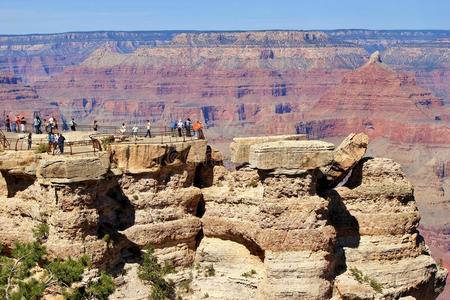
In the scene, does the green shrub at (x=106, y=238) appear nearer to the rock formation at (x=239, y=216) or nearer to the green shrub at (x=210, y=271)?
the rock formation at (x=239, y=216)

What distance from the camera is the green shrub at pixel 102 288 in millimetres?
25516

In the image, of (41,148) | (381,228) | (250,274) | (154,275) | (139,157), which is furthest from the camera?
(381,228)

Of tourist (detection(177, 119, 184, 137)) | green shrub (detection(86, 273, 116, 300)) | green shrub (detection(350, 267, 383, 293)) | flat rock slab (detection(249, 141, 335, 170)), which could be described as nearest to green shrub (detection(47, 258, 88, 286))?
green shrub (detection(86, 273, 116, 300))

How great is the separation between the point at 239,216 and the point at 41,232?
23.2 ft

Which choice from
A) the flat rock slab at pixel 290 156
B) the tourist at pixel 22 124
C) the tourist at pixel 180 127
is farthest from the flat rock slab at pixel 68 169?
the tourist at pixel 22 124

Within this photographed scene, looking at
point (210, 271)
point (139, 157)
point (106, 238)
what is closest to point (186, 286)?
point (210, 271)

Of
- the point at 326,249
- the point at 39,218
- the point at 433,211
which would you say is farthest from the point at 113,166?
the point at 433,211

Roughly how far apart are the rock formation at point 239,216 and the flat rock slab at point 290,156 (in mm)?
36

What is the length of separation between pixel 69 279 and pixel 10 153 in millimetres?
6380

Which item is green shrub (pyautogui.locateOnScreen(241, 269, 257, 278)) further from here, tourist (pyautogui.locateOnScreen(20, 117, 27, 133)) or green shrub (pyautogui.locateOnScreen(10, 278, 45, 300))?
tourist (pyautogui.locateOnScreen(20, 117, 27, 133))

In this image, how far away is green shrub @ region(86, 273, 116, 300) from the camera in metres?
25.5

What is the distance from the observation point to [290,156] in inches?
1089

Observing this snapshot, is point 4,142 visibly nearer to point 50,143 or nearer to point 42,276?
point 50,143

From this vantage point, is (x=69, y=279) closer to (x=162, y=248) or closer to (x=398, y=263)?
(x=162, y=248)
